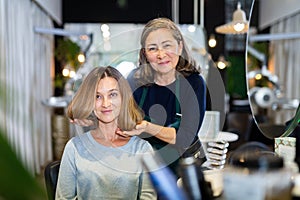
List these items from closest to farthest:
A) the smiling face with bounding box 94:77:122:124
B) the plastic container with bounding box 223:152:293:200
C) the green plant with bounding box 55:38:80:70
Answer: the plastic container with bounding box 223:152:293:200 → the smiling face with bounding box 94:77:122:124 → the green plant with bounding box 55:38:80:70

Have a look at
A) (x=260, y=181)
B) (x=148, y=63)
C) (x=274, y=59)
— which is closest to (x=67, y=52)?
(x=274, y=59)

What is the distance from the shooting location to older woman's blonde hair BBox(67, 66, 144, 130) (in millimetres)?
889

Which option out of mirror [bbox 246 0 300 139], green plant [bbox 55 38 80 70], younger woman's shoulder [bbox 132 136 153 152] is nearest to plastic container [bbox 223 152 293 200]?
younger woman's shoulder [bbox 132 136 153 152]

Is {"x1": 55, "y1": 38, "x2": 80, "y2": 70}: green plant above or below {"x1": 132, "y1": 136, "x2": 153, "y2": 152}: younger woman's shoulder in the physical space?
above

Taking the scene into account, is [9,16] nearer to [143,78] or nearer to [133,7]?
[133,7]

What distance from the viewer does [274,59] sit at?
6004mm

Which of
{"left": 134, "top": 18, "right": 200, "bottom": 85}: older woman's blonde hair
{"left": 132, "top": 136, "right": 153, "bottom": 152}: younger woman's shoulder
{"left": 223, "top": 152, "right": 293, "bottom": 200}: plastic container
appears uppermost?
{"left": 134, "top": 18, "right": 200, "bottom": 85}: older woman's blonde hair

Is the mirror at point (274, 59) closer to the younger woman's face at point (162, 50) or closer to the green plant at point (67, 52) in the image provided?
the green plant at point (67, 52)

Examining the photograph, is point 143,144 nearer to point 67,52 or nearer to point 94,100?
point 94,100

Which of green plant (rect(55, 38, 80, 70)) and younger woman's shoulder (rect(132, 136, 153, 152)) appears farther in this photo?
green plant (rect(55, 38, 80, 70))

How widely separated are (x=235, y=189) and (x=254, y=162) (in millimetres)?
40

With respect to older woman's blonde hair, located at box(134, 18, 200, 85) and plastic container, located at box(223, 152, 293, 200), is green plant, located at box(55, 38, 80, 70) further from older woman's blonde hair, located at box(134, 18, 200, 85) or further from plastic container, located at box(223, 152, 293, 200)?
plastic container, located at box(223, 152, 293, 200)

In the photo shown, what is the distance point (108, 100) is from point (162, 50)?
16cm

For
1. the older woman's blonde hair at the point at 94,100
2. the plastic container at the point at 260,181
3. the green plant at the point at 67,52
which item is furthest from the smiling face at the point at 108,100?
the green plant at the point at 67,52
